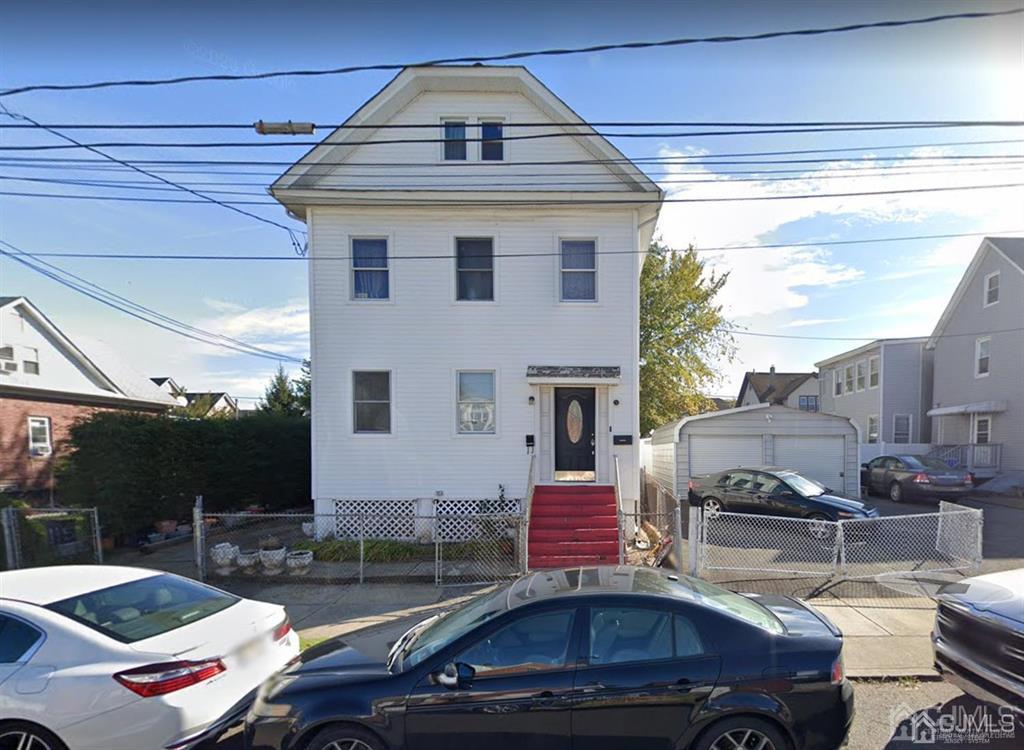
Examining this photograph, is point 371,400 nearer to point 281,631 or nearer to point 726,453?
point 281,631

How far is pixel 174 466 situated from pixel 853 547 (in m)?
14.4

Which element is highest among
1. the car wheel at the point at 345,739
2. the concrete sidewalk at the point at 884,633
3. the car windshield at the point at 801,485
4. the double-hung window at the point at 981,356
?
the double-hung window at the point at 981,356

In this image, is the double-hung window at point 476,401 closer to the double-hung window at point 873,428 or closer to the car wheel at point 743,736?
the car wheel at point 743,736

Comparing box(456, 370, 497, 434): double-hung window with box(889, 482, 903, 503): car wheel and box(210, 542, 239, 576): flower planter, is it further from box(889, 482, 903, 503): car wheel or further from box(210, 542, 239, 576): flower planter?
box(889, 482, 903, 503): car wheel

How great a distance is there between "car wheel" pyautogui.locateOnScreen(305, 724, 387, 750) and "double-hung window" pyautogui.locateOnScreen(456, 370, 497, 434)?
737cm

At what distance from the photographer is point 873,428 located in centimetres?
2381

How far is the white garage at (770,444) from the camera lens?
13.8m

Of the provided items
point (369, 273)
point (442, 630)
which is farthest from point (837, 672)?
point (369, 273)

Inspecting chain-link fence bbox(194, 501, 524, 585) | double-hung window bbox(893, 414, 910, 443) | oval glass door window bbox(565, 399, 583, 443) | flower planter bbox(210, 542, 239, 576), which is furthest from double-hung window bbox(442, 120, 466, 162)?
double-hung window bbox(893, 414, 910, 443)

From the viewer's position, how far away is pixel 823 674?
297 cm

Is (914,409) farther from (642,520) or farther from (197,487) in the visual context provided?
(197,487)

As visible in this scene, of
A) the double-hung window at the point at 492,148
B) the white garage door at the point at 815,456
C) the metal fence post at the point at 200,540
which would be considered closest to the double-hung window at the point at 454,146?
the double-hung window at the point at 492,148

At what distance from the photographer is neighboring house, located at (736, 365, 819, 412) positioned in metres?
37.7

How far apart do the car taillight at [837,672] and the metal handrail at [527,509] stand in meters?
4.85
